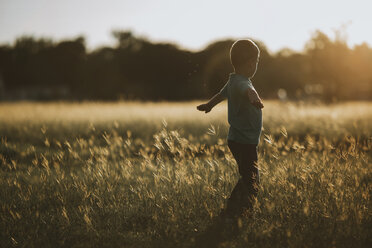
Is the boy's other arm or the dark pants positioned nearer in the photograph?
the boy's other arm

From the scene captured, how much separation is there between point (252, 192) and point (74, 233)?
1.65 m

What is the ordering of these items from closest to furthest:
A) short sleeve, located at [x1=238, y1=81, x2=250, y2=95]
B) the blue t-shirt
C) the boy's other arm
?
the boy's other arm → short sleeve, located at [x1=238, y1=81, x2=250, y2=95] → the blue t-shirt

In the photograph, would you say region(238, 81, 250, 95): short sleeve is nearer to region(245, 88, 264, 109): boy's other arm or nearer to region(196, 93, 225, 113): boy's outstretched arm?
region(245, 88, 264, 109): boy's other arm

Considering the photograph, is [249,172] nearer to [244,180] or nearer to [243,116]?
[244,180]

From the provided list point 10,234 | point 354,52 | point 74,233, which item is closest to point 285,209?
point 74,233

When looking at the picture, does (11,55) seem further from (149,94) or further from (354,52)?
(354,52)

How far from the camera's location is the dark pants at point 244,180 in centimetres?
310

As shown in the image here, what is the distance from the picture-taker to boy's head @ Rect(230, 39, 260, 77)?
3043 millimetres

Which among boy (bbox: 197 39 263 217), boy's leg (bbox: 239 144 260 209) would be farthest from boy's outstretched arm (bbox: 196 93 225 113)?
boy's leg (bbox: 239 144 260 209)

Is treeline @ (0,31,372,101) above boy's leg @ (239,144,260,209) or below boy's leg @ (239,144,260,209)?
above

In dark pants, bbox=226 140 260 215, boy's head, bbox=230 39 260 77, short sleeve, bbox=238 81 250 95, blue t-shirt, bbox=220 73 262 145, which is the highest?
boy's head, bbox=230 39 260 77

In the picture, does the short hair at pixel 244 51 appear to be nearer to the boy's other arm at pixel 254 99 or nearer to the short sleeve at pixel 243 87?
the short sleeve at pixel 243 87

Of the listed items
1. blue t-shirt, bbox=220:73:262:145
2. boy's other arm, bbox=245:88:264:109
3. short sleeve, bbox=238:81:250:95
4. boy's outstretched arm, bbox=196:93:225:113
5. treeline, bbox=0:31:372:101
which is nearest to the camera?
boy's other arm, bbox=245:88:264:109

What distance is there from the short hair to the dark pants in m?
0.76
